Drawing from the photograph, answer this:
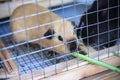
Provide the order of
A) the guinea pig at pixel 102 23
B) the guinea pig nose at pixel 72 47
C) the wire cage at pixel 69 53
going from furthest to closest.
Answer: the guinea pig at pixel 102 23
the guinea pig nose at pixel 72 47
the wire cage at pixel 69 53

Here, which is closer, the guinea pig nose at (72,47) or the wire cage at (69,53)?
the wire cage at (69,53)

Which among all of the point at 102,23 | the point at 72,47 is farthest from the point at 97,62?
the point at 102,23

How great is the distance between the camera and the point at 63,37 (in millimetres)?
1638

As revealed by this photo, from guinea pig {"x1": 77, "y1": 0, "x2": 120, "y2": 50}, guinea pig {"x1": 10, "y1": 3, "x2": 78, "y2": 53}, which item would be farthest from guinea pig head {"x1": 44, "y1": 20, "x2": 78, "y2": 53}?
guinea pig {"x1": 77, "y1": 0, "x2": 120, "y2": 50}

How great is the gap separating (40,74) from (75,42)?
32 cm

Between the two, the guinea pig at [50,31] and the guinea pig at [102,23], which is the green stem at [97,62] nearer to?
the guinea pig at [50,31]

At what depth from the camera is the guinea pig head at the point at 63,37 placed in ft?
5.24

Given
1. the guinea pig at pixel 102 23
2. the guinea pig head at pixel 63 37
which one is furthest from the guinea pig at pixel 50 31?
the guinea pig at pixel 102 23

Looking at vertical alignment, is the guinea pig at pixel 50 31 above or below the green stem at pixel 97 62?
above

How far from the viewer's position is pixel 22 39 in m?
1.89

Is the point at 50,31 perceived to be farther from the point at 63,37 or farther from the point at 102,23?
the point at 102,23

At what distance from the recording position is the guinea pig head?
62.9 inches

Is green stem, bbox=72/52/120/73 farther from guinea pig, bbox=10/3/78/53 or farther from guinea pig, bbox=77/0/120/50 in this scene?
guinea pig, bbox=77/0/120/50

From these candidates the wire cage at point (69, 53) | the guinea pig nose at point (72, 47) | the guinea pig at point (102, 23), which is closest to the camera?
the wire cage at point (69, 53)
